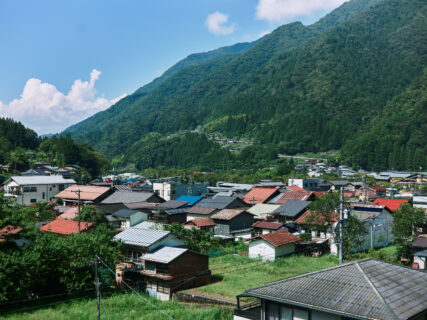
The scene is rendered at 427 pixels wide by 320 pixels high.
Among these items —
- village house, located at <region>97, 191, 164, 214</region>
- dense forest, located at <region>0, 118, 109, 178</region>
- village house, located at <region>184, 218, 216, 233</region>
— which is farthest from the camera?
dense forest, located at <region>0, 118, 109, 178</region>

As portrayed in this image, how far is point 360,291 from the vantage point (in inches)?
408

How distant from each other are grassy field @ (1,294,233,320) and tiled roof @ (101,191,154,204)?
29.6m

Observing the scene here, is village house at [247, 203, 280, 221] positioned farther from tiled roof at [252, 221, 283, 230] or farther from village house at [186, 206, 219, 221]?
village house at [186, 206, 219, 221]

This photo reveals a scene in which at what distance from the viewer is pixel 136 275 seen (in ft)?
79.7

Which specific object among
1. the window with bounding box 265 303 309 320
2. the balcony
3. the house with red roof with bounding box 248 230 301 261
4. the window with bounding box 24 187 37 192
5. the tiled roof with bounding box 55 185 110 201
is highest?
the window with bounding box 265 303 309 320

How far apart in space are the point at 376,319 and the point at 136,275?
1784 centimetres

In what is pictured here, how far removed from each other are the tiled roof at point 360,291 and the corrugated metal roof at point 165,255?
12413mm

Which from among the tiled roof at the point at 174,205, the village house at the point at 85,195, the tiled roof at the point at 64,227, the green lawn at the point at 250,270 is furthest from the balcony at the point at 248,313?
the village house at the point at 85,195

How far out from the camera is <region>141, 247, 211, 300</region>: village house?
23078 millimetres

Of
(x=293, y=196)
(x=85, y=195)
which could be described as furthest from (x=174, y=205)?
(x=293, y=196)

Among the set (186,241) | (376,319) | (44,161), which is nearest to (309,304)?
(376,319)

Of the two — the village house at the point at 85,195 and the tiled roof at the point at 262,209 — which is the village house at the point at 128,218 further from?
the tiled roof at the point at 262,209

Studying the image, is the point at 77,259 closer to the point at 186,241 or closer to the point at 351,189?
the point at 186,241

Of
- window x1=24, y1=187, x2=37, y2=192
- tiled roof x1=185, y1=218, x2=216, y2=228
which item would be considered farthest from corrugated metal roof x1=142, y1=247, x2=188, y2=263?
window x1=24, y1=187, x2=37, y2=192
